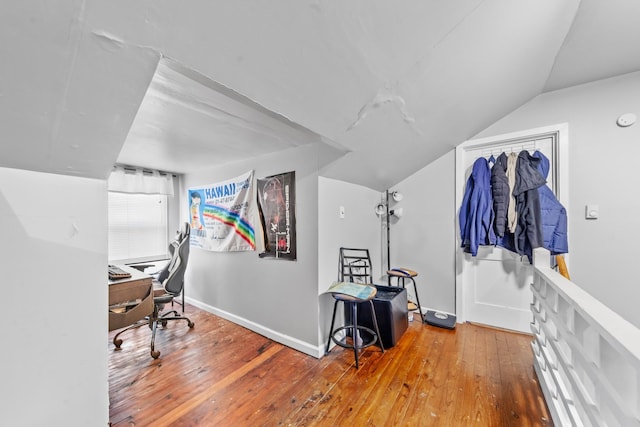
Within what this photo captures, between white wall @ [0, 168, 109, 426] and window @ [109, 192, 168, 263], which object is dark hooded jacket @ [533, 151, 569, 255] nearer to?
white wall @ [0, 168, 109, 426]

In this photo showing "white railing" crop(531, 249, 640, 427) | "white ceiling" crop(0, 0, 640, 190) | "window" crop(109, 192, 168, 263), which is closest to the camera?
"white ceiling" crop(0, 0, 640, 190)

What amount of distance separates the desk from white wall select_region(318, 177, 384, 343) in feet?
4.74

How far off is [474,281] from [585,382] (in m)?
1.46

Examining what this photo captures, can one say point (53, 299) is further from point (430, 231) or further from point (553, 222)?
point (553, 222)

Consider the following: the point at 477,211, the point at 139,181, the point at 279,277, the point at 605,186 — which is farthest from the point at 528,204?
the point at 139,181

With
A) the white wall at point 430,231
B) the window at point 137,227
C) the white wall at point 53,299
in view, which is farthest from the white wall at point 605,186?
the window at point 137,227

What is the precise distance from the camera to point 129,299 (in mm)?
1949

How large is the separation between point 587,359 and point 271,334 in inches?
84.7

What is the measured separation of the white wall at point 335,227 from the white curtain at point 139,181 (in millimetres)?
2489

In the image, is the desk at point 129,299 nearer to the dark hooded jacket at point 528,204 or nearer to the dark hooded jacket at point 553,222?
the dark hooded jacket at point 528,204

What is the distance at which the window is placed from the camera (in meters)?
3.17

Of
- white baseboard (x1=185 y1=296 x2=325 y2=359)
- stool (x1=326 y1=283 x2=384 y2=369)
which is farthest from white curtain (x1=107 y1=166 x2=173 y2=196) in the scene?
stool (x1=326 y1=283 x2=384 y2=369)

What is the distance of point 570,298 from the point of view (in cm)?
109

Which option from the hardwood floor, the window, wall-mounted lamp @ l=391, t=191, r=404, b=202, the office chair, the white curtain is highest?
the white curtain
